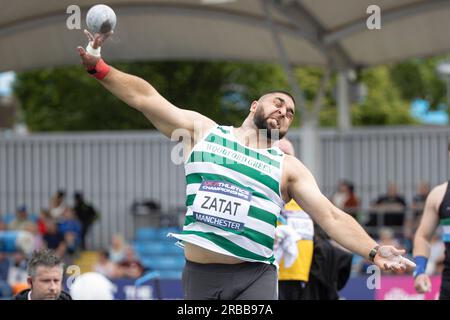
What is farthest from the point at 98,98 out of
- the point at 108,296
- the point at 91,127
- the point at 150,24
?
the point at 108,296

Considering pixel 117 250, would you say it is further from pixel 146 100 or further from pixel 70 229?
pixel 146 100

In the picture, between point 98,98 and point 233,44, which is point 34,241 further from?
point 98,98

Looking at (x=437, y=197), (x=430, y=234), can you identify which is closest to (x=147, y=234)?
(x=430, y=234)

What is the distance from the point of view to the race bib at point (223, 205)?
563cm

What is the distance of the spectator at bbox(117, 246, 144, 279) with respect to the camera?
1433 centimetres

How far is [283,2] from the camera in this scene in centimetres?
1580

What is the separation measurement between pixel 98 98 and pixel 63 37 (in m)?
13.6

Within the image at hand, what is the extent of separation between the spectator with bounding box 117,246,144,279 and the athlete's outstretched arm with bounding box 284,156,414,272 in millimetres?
8435

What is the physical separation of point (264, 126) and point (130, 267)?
945 centimetres

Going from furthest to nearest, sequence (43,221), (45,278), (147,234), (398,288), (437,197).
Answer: (147,234) → (43,221) → (398,288) → (437,197) → (45,278)

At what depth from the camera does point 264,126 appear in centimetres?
580

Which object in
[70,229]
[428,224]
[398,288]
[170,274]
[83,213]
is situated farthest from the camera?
[83,213]

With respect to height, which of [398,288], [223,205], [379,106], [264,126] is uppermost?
[379,106]

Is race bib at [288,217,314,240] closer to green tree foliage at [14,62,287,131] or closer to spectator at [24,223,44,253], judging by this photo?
spectator at [24,223,44,253]
